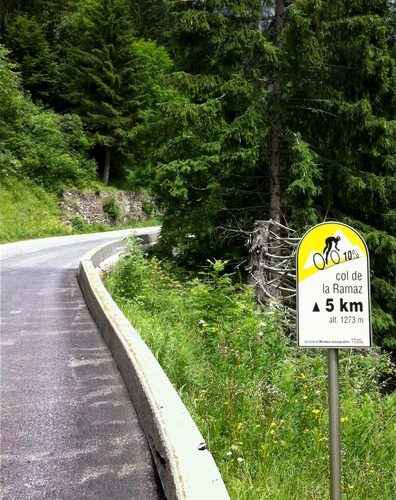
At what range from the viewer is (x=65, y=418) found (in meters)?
4.51

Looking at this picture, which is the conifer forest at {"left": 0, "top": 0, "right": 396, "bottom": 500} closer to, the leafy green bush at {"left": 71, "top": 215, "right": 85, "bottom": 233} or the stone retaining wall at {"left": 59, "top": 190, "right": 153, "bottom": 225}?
the leafy green bush at {"left": 71, "top": 215, "right": 85, "bottom": 233}

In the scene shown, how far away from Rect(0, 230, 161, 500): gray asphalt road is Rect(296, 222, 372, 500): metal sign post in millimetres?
1492

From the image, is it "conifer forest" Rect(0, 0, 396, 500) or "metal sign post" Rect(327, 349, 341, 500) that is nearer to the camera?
"metal sign post" Rect(327, 349, 341, 500)

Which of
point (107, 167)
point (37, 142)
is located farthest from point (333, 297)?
point (107, 167)

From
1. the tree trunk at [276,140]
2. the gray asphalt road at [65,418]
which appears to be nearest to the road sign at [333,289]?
the gray asphalt road at [65,418]

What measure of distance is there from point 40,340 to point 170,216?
23.3ft

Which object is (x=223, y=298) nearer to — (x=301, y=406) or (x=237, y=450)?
(x=301, y=406)

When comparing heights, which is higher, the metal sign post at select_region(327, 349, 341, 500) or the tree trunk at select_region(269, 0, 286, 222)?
the tree trunk at select_region(269, 0, 286, 222)

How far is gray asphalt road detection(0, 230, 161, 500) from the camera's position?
3.42m

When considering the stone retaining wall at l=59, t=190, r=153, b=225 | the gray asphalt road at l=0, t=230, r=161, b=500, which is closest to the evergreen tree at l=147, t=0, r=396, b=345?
the gray asphalt road at l=0, t=230, r=161, b=500

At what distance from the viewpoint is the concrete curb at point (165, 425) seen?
9.30 feet

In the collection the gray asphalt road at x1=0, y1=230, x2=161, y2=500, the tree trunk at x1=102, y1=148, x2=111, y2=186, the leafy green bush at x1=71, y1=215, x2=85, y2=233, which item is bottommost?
the gray asphalt road at x1=0, y1=230, x2=161, y2=500

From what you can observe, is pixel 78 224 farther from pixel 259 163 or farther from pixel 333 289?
pixel 333 289

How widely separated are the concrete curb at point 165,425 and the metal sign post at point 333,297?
0.73 metres
